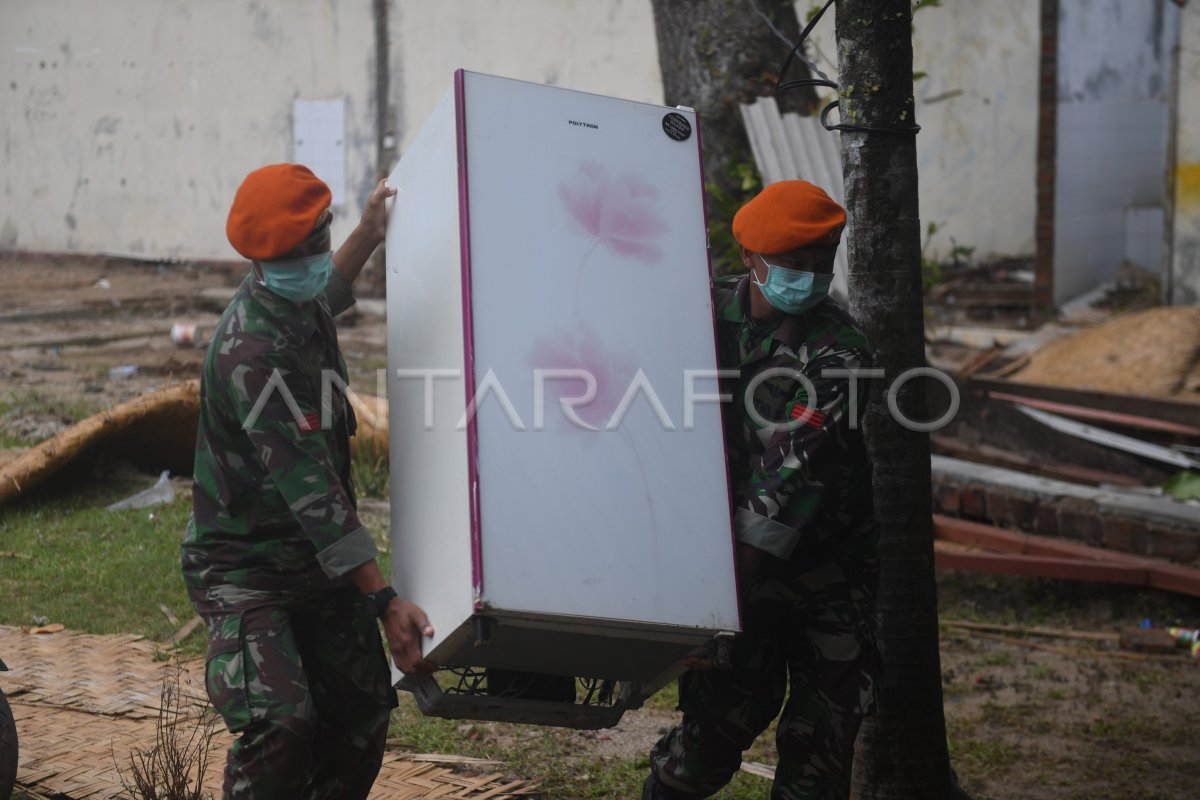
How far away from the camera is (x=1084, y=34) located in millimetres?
11000

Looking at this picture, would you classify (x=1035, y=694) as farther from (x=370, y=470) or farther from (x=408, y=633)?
(x=370, y=470)

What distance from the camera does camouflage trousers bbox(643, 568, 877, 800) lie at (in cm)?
310

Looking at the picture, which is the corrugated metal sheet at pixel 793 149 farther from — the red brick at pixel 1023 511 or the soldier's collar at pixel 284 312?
the soldier's collar at pixel 284 312

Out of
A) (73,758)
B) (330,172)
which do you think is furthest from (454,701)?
(330,172)

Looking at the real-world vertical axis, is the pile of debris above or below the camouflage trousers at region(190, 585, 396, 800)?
below

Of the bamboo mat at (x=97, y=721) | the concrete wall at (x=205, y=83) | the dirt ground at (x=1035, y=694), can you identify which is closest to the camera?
the bamboo mat at (x=97, y=721)

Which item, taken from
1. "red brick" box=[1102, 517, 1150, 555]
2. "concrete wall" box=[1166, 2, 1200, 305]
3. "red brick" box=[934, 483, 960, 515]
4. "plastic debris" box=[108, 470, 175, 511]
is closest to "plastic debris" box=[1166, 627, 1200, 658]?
"red brick" box=[1102, 517, 1150, 555]

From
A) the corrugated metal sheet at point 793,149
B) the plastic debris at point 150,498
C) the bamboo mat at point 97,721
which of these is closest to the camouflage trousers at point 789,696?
the bamboo mat at point 97,721

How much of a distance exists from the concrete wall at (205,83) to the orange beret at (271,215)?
34.6ft

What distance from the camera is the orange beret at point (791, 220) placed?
118 inches

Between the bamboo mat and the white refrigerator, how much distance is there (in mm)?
795

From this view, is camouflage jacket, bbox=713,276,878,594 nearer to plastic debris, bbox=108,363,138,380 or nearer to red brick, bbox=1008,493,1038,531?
red brick, bbox=1008,493,1038,531

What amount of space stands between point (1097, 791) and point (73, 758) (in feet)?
10.3

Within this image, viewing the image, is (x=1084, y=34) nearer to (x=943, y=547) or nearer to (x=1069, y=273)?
(x=1069, y=273)
